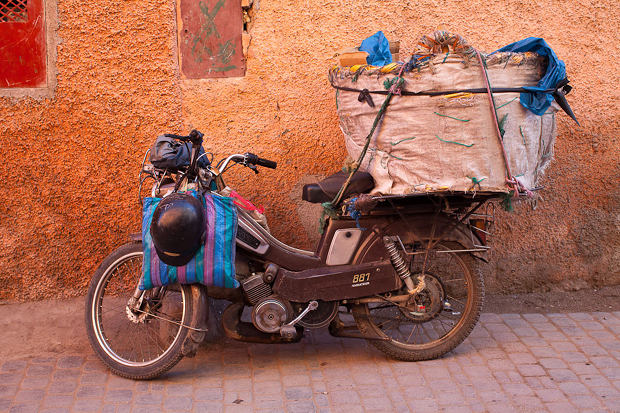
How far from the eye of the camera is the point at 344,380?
3479 millimetres

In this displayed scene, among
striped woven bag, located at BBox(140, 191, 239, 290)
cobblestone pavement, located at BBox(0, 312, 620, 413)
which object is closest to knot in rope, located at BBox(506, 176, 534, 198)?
cobblestone pavement, located at BBox(0, 312, 620, 413)

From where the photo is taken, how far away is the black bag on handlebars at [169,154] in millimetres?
3199

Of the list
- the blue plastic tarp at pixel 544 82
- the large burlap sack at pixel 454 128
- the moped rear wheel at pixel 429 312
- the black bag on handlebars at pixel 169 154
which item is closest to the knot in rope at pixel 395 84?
the large burlap sack at pixel 454 128

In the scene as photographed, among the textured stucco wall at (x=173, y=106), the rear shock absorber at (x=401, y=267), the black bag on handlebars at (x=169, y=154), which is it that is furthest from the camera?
the textured stucco wall at (x=173, y=106)

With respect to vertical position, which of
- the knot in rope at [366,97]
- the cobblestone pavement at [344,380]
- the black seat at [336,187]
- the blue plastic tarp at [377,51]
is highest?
the blue plastic tarp at [377,51]

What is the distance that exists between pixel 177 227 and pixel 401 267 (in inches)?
54.8

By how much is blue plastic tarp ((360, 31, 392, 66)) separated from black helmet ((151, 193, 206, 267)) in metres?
1.33

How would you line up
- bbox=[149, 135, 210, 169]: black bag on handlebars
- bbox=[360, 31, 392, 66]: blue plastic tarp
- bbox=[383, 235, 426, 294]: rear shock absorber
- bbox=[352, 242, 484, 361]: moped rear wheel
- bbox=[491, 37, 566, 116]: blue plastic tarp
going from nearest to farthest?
bbox=[491, 37, 566, 116]: blue plastic tarp < bbox=[149, 135, 210, 169]: black bag on handlebars < bbox=[360, 31, 392, 66]: blue plastic tarp < bbox=[383, 235, 426, 294]: rear shock absorber < bbox=[352, 242, 484, 361]: moped rear wheel

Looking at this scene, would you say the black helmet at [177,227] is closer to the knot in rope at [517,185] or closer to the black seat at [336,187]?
the black seat at [336,187]

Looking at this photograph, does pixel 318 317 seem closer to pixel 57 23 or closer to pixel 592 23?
pixel 57 23

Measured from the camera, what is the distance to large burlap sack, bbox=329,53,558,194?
309 cm

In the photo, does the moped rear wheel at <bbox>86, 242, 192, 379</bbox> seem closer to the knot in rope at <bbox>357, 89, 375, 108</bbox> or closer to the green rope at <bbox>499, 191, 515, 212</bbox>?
the knot in rope at <bbox>357, 89, 375, 108</bbox>

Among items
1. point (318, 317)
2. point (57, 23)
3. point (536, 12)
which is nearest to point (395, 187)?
point (318, 317)

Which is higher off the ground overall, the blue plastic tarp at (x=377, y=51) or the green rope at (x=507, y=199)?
the blue plastic tarp at (x=377, y=51)
